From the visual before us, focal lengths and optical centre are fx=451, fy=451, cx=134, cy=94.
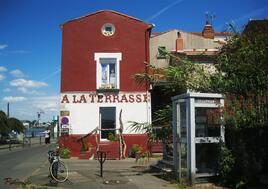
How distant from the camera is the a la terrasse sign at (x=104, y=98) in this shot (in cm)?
2639

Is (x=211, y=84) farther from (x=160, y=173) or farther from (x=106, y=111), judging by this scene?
(x=106, y=111)

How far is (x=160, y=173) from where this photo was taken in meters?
16.1

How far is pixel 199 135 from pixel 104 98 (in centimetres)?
1357

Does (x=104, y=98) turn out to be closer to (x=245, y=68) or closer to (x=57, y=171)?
(x=57, y=171)

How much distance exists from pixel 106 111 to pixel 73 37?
15.9 ft

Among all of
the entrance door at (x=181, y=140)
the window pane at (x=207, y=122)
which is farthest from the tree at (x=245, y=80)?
the entrance door at (x=181, y=140)

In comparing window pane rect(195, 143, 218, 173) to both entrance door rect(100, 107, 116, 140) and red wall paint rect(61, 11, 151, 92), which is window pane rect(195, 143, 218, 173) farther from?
red wall paint rect(61, 11, 151, 92)

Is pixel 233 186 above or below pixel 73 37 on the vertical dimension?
below

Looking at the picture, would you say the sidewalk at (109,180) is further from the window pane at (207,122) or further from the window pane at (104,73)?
the window pane at (104,73)

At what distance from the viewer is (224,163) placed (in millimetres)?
13008

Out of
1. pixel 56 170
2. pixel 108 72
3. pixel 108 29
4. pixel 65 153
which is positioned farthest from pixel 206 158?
pixel 108 29

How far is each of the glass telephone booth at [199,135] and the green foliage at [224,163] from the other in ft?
1.02

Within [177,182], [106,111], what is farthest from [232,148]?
[106,111]

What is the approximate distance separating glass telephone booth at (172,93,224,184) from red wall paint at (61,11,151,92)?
1313 centimetres
